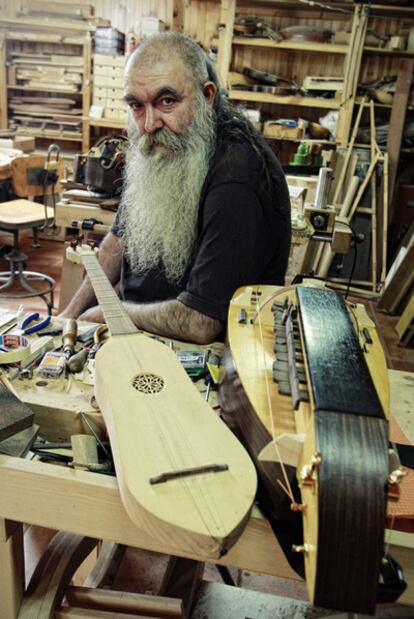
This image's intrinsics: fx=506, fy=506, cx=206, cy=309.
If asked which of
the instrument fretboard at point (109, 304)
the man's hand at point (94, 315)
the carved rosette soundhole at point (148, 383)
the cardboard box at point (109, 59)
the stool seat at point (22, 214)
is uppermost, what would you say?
the cardboard box at point (109, 59)

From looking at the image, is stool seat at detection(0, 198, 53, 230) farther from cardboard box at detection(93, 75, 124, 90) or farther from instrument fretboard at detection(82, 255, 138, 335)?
instrument fretboard at detection(82, 255, 138, 335)

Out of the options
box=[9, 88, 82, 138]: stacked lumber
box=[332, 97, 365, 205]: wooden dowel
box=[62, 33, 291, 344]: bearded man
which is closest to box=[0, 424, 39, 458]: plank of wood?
box=[62, 33, 291, 344]: bearded man

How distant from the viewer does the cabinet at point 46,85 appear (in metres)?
6.35

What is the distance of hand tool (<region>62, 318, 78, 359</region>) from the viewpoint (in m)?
1.38

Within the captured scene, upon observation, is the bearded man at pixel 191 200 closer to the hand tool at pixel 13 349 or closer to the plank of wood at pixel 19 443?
the hand tool at pixel 13 349

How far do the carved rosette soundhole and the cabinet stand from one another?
608 cm

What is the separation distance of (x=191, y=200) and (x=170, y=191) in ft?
0.35

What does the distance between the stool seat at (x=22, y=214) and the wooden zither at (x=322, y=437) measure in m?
3.44

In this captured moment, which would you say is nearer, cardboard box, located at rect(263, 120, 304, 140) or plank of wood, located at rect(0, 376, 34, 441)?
plank of wood, located at rect(0, 376, 34, 441)

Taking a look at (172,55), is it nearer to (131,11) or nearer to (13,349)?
(13,349)

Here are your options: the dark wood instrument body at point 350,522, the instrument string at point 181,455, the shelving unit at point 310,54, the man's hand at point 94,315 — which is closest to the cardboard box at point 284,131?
the shelving unit at point 310,54

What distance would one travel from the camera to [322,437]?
667 mm

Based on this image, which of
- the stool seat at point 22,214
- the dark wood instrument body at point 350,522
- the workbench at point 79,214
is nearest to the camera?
the dark wood instrument body at point 350,522

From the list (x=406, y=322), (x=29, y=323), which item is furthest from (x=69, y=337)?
(x=406, y=322)
